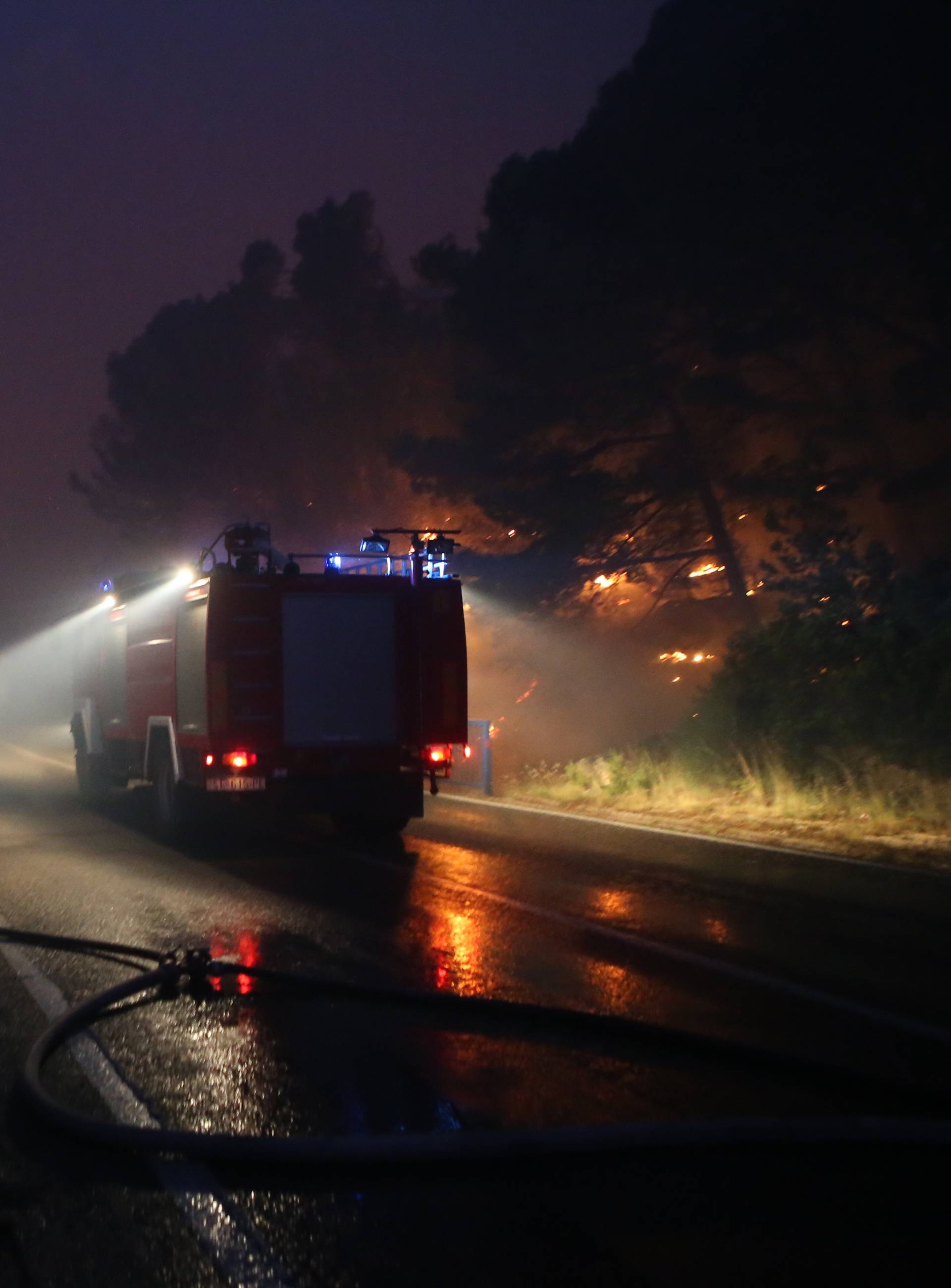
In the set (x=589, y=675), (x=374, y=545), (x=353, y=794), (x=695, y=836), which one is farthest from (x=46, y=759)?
(x=695, y=836)

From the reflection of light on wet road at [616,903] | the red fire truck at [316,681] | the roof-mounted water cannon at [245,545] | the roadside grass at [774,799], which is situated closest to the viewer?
the reflection of light on wet road at [616,903]

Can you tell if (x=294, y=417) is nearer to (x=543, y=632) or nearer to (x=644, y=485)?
(x=543, y=632)

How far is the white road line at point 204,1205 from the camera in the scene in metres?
3.90

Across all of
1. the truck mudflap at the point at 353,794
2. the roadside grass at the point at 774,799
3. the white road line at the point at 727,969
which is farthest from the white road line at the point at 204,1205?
the roadside grass at the point at 774,799

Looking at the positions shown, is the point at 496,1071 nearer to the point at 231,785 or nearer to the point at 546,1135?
the point at 546,1135

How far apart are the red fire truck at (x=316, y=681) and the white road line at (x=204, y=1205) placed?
291 inches

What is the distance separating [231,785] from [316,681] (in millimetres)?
1411

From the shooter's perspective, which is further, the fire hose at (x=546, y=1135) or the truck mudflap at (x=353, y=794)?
the truck mudflap at (x=353, y=794)

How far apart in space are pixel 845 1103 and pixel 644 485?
72.0 feet

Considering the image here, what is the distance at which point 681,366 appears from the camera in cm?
2492

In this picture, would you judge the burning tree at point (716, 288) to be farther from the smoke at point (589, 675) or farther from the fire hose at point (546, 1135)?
the fire hose at point (546, 1135)

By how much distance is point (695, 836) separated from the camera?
14508mm

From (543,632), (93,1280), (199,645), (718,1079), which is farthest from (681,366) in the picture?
(93,1280)

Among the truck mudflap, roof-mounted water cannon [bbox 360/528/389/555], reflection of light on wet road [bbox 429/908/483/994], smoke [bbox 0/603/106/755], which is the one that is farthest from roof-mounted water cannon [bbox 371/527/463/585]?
smoke [bbox 0/603/106/755]
